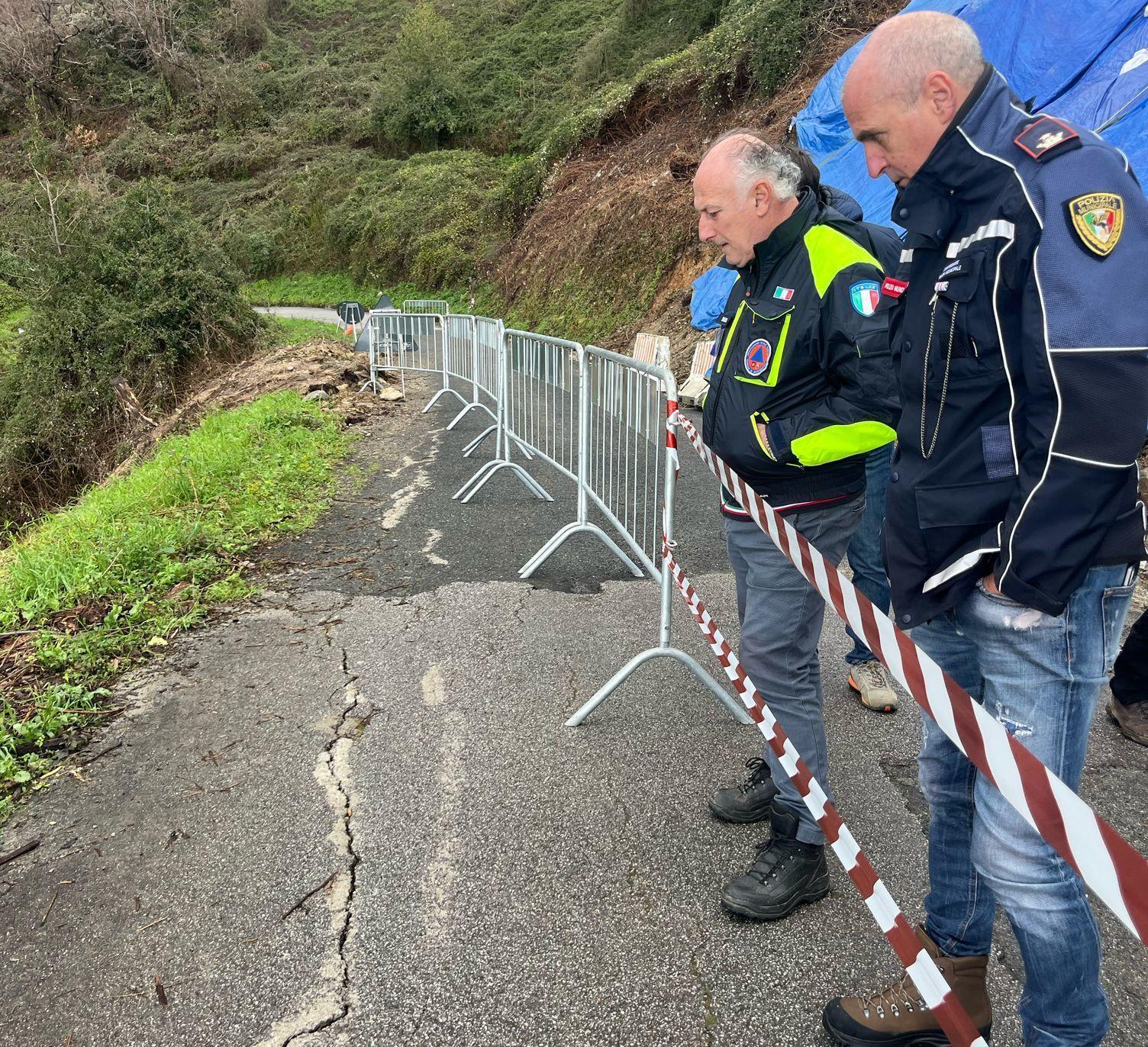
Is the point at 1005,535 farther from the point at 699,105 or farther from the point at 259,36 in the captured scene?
the point at 259,36

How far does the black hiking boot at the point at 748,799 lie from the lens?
2.99 meters

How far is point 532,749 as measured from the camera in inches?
137

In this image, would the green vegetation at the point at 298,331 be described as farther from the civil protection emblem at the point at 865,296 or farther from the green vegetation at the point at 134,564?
the civil protection emblem at the point at 865,296

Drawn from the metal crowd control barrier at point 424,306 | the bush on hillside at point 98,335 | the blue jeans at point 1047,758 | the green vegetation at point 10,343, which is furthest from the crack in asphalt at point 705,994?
the metal crowd control barrier at point 424,306

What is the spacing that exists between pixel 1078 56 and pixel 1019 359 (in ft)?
27.8

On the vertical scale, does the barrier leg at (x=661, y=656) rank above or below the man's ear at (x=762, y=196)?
below

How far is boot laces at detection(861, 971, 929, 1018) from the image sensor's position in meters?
2.04

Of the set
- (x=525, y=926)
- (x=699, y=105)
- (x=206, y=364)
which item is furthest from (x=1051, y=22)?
(x=206, y=364)

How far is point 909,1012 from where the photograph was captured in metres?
2.04

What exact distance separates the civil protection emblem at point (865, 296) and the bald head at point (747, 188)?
33cm

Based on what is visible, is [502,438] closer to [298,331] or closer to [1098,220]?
[1098,220]

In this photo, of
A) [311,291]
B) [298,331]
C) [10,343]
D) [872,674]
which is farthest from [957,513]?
[311,291]

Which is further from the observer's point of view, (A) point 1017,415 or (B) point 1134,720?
(B) point 1134,720


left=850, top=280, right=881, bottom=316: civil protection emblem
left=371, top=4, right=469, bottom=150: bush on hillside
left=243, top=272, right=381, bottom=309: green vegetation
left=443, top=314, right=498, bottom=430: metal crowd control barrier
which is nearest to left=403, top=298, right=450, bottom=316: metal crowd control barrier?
left=243, top=272, right=381, bottom=309: green vegetation
